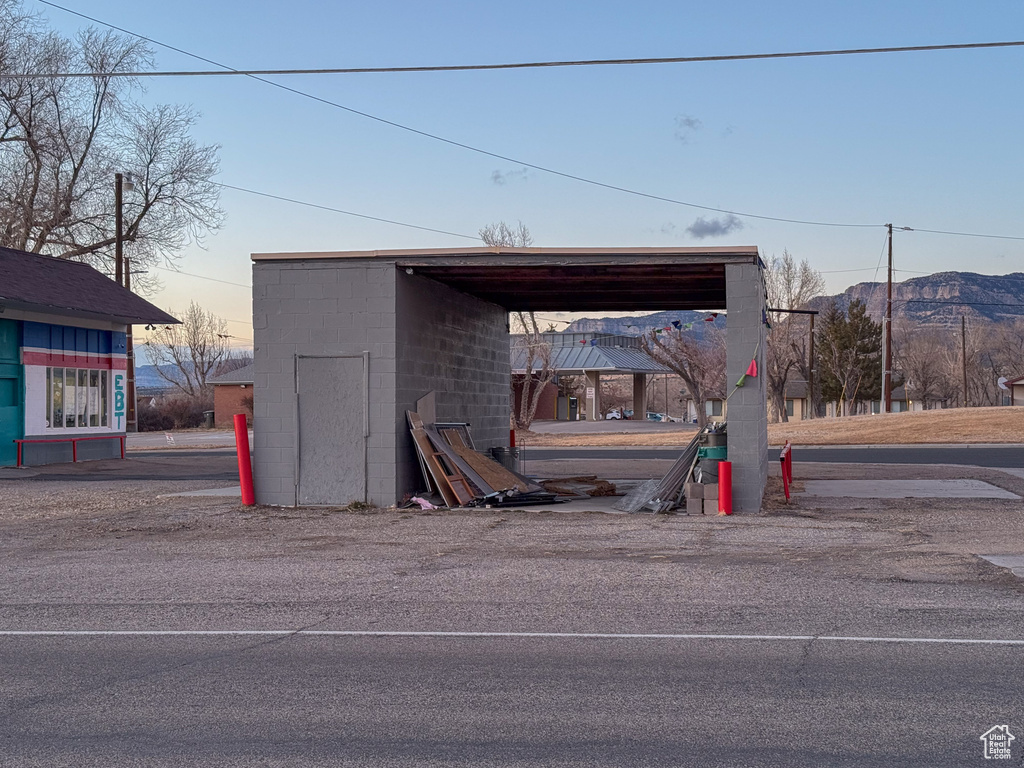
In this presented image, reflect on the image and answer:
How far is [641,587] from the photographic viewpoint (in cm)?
934

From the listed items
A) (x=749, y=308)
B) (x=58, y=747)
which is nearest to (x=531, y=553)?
(x=749, y=308)

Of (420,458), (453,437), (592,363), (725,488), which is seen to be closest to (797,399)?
(592,363)

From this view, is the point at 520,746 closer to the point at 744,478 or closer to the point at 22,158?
the point at 744,478

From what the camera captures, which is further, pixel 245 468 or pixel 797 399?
pixel 797 399

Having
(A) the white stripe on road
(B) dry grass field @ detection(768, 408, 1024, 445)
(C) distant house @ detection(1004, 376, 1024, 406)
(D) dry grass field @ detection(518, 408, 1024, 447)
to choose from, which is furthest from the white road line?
(C) distant house @ detection(1004, 376, 1024, 406)

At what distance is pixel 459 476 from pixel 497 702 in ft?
35.5

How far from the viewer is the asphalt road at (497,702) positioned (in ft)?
16.3

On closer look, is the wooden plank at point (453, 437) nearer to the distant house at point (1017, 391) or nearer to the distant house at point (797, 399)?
the distant house at point (797, 399)

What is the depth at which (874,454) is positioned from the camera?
29953 millimetres

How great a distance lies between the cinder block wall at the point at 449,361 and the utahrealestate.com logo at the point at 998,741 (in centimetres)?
1165

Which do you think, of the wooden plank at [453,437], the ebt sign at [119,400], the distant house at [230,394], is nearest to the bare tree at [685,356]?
the ebt sign at [119,400]

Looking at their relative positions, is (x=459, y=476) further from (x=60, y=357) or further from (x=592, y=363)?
(x=592, y=363)

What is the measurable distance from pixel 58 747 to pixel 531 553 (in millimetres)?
6908

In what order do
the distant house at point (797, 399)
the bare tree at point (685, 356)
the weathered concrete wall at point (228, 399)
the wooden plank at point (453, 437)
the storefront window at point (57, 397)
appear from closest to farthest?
the wooden plank at point (453, 437) < the storefront window at point (57, 397) < the bare tree at point (685, 356) < the weathered concrete wall at point (228, 399) < the distant house at point (797, 399)
